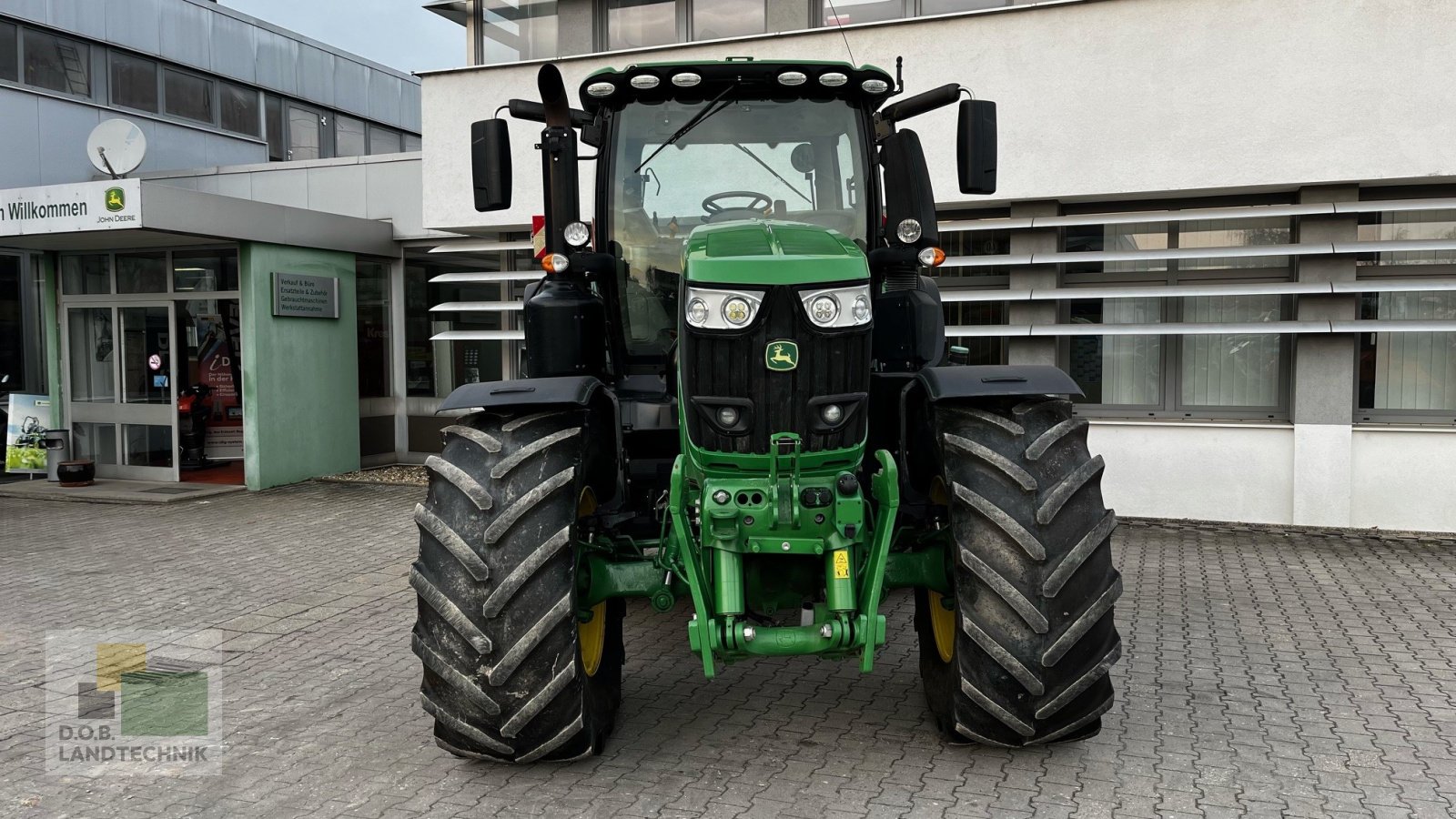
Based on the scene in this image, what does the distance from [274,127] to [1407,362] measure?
18150 millimetres

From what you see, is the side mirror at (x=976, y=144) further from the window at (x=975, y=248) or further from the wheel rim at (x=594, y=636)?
the window at (x=975, y=248)

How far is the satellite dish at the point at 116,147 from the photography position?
1171 centimetres

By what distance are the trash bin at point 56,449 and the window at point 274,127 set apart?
8.61 metres

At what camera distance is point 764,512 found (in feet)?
12.0

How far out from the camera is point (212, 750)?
4355 mm

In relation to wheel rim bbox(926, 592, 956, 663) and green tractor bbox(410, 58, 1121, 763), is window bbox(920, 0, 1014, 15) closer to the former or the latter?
green tractor bbox(410, 58, 1121, 763)

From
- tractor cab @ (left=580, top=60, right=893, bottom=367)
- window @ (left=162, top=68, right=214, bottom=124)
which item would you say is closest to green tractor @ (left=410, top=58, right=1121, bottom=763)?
tractor cab @ (left=580, top=60, right=893, bottom=367)

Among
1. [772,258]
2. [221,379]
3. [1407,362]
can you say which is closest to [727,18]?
[1407,362]

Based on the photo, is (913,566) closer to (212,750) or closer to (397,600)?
(212,750)

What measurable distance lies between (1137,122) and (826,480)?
6698 millimetres

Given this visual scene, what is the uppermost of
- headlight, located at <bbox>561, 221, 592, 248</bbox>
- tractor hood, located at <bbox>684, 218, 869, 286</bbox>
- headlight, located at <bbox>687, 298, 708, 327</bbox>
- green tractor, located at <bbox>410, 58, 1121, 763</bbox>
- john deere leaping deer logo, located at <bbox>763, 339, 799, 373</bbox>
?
headlight, located at <bbox>561, 221, 592, 248</bbox>

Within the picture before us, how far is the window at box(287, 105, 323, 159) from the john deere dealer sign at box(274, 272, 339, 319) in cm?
925

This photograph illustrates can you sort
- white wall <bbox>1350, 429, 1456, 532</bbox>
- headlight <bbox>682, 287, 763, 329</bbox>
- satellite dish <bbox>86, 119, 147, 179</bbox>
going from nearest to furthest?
headlight <bbox>682, 287, 763, 329</bbox> < white wall <bbox>1350, 429, 1456, 532</bbox> < satellite dish <bbox>86, 119, 147, 179</bbox>

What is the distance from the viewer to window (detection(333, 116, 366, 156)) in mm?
21469
